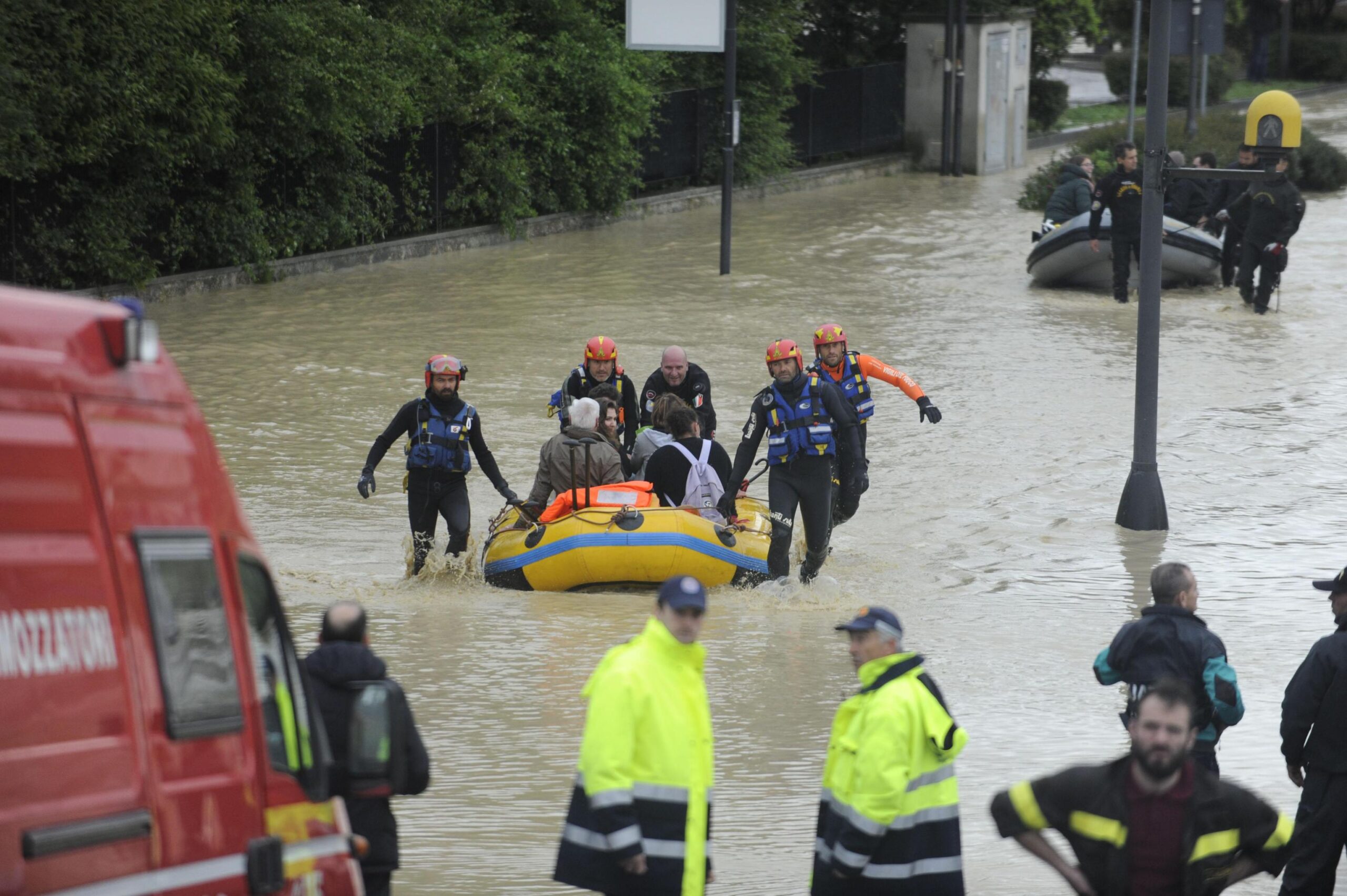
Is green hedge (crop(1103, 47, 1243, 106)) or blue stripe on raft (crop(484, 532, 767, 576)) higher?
green hedge (crop(1103, 47, 1243, 106))

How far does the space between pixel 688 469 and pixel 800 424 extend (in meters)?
0.91

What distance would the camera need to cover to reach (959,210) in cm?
3219

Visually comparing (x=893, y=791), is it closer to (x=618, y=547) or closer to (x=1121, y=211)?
(x=618, y=547)

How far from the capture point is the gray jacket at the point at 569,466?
11750 millimetres

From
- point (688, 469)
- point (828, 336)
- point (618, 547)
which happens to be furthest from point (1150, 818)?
point (828, 336)

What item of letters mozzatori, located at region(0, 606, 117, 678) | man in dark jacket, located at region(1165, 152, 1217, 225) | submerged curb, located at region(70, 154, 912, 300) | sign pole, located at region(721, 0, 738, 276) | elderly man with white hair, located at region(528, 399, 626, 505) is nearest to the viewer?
letters mozzatori, located at region(0, 606, 117, 678)

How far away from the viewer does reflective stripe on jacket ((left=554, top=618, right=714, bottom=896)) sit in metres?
5.17

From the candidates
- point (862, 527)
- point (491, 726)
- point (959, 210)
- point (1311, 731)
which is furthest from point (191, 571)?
point (959, 210)

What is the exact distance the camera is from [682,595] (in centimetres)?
529

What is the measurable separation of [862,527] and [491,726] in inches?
207

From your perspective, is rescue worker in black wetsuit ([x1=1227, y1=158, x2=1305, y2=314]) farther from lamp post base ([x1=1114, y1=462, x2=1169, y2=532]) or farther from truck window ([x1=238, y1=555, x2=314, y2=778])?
truck window ([x1=238, y1=555, x2=314, y2=778])

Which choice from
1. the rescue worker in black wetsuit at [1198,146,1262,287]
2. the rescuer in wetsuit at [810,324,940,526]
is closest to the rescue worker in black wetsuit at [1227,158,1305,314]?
the rescue worker in black wetsuit at [1198,146,1262,287]

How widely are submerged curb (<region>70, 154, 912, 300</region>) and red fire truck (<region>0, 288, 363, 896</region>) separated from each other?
17992 mm

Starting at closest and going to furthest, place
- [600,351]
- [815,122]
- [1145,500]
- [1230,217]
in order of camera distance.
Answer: [600,351] < [1145,500] < [1230,217] < [815,122]
